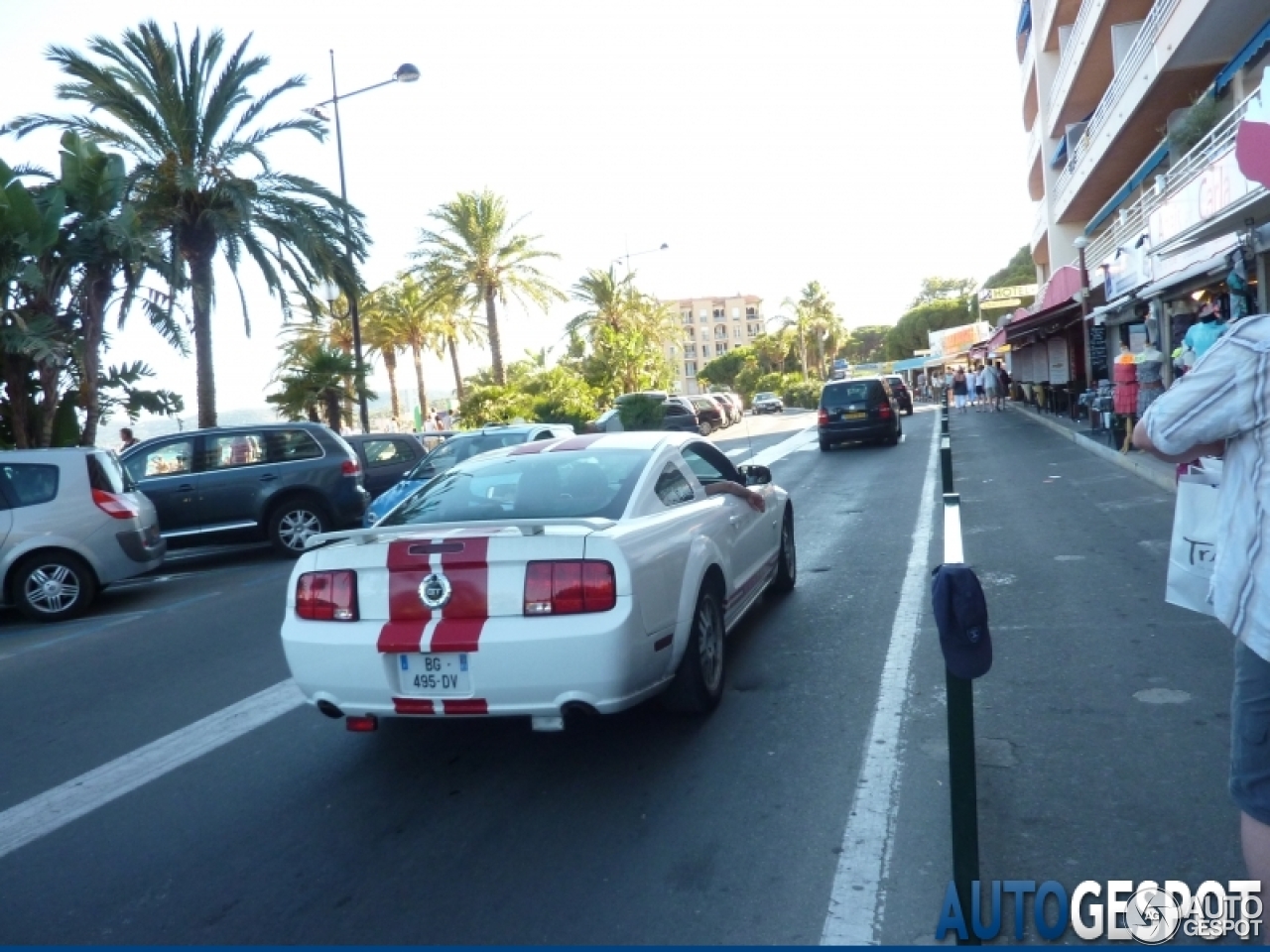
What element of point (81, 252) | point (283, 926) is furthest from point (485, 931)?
point (81, 252)

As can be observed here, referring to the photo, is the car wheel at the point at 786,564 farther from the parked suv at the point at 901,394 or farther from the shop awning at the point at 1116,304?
the parked suv at the point at 901,394

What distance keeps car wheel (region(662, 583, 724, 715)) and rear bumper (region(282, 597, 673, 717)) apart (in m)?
0.55

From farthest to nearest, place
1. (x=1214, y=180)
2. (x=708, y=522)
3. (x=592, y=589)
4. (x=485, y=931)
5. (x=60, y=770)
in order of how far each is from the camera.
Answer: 1. (x=1214, y=180)
2. (x=708, y=522)
3. (x=60, y=770)
4. (x=592, y=589)
5. (x=485, y=931)

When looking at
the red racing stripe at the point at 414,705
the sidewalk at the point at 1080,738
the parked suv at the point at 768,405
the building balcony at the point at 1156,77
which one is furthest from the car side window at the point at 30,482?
the parked suv at the point at 768,405

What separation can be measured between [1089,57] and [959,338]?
37.8 metres

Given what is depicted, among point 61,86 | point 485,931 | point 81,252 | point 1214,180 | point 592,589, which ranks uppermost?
point 61,86

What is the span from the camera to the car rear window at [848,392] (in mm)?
24500

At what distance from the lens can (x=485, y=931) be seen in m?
3.41

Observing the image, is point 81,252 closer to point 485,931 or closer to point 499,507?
point 499,507

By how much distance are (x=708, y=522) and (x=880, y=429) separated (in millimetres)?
19210

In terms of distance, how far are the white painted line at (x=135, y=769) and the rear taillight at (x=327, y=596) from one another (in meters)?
1.19

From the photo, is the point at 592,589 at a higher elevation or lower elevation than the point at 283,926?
higher

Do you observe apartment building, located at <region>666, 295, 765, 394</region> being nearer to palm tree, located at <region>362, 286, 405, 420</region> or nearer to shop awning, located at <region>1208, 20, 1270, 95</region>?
palm tree, located at <region>362, 286, 405, 420</region>

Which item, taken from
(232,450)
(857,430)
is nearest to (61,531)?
(232,450)
